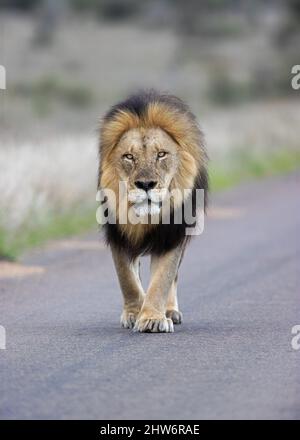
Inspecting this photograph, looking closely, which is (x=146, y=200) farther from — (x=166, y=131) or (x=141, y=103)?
(x=141, y=103)

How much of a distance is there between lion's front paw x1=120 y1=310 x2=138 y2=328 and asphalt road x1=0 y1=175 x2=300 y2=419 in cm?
9

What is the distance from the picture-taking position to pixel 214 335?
29.6 feet

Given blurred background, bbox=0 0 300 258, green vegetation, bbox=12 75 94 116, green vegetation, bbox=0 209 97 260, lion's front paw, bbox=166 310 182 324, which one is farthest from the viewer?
green vegetation, bbox=12 75 94 116

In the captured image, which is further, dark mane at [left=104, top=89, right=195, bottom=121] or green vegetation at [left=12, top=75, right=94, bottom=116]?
green vegetation at [left=12, top=75, right=94, bottom=116]

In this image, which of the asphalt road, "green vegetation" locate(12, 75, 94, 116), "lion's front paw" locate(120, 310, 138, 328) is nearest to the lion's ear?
"lion's front paw" locate(120, 310, 138, 328)

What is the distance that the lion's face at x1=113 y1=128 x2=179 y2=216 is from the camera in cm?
888

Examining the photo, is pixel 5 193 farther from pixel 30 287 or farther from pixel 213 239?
pixel 30 287

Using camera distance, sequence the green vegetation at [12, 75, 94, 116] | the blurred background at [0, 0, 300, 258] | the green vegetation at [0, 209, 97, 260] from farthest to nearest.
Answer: the green vegetation at [12, 75, 94, 116], the blurred background at [0, 0, 300, 258], the green vegetation at [0, 209, 97, 260]

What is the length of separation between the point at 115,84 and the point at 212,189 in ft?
89.0

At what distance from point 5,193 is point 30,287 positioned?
3462 millimetres

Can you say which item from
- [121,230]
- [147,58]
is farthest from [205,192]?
[147,58]

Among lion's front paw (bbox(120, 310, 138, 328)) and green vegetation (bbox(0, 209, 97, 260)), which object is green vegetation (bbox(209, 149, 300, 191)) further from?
lion's front paw (bbox(120, 310, 138, 328))

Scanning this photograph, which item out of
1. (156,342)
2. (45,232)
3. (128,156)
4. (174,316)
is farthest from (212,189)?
(156,342)

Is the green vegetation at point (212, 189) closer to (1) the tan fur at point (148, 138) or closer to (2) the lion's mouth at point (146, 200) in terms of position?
(1) the tan fur at point (148, 138)
